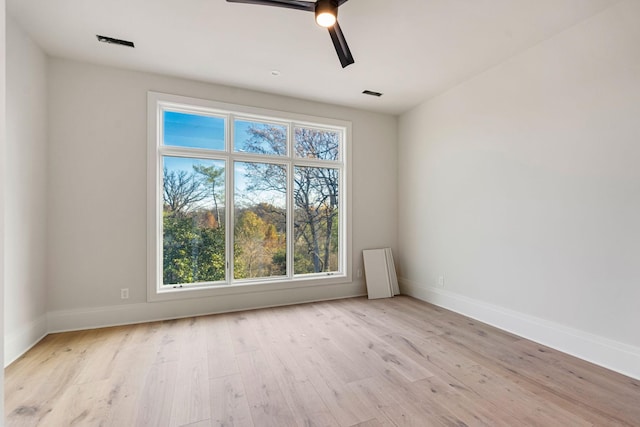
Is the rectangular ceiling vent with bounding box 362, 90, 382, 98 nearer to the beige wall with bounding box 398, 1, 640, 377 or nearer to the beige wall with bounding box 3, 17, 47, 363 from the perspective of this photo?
the beige wall with bounding box 398, 1, 640, 377

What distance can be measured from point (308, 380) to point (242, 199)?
8.16 ft

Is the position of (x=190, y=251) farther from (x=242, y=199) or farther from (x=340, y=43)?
(x=340, y=43)

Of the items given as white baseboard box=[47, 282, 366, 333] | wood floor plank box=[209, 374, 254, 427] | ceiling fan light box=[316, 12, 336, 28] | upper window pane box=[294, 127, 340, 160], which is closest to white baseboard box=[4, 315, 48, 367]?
white baseboard box=[47, 282, 366, 333]

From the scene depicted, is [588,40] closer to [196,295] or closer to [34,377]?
[196,295]

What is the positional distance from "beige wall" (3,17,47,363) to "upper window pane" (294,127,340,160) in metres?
2.86

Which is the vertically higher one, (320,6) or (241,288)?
(320,6)

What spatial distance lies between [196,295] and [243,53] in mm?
2869

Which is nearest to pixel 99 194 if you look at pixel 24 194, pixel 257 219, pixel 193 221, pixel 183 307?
pixel 24 194

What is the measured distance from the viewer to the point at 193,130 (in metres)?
3.77

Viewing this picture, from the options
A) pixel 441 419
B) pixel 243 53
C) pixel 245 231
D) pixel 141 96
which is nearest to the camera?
pixel 441 419

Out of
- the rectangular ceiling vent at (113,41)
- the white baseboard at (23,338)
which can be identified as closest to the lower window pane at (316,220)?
the rectangular ceiling vent at (113,41)

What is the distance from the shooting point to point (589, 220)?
2.57 meters

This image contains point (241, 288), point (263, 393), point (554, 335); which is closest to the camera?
point (263, 393)

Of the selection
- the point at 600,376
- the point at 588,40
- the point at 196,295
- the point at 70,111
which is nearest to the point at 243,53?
the point at 70,111
